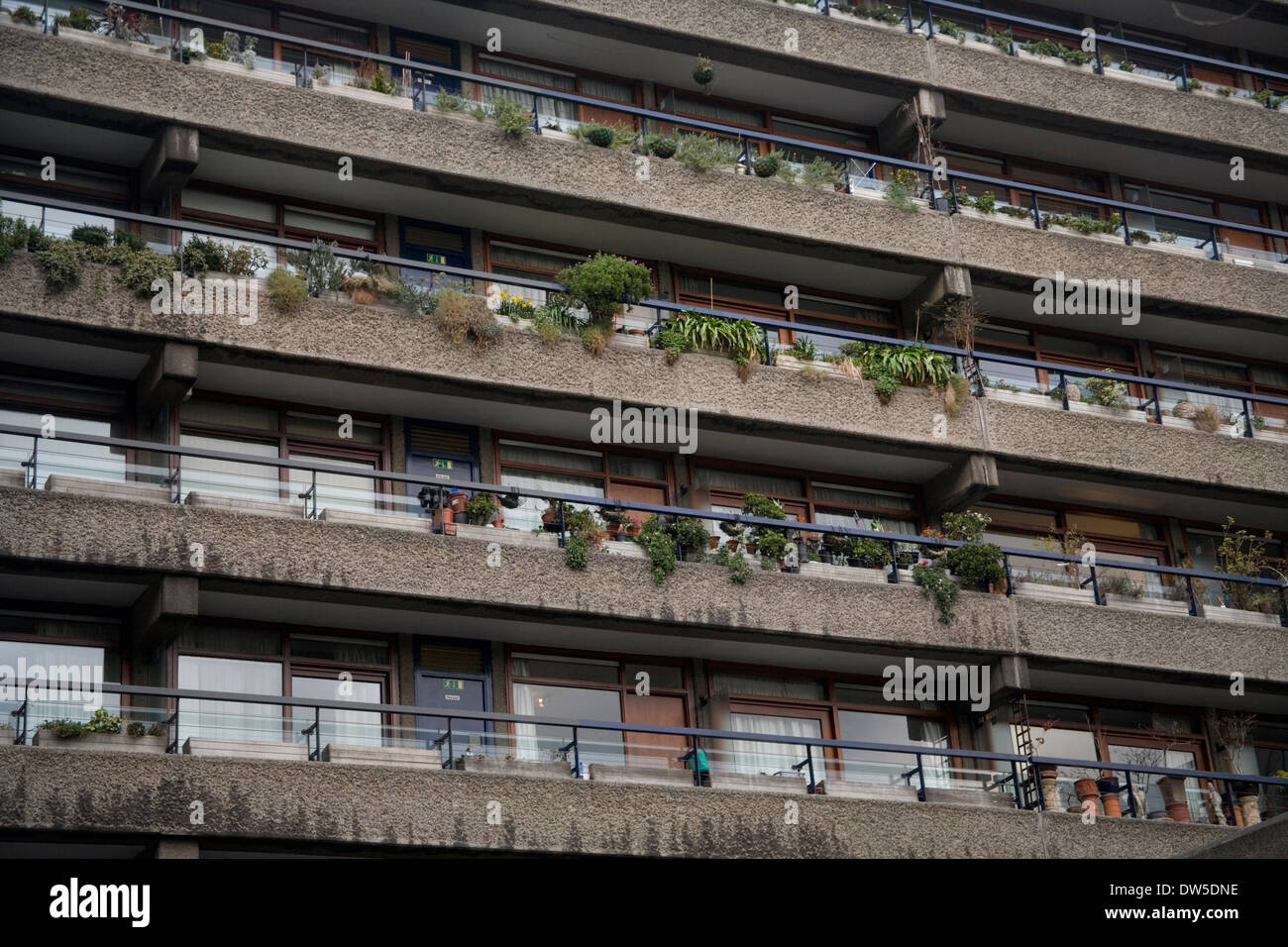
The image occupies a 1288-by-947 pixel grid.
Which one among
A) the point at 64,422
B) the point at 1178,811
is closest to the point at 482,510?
the point at 64,422

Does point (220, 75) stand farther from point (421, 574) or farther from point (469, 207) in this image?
point (421, 574)

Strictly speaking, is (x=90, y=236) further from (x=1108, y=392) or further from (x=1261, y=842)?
(x=1261, y=842)

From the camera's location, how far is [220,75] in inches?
1120

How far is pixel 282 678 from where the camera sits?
2644cm

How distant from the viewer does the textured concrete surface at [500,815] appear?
22656mm

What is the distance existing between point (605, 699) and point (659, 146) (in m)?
9.45

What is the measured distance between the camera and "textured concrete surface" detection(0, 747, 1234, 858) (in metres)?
22.7

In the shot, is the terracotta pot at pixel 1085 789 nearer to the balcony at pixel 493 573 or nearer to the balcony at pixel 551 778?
the balcony at pixel 551 778

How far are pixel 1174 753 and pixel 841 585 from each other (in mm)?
7458

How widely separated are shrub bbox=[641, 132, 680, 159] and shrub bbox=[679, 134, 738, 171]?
21cm

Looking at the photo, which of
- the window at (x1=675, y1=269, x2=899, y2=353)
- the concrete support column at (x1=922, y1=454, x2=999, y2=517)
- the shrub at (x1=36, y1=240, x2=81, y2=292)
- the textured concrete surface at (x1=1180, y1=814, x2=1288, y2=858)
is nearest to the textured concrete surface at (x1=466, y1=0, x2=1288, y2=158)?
the window at (x1=675, y1=269, x2=899, y2=353)
